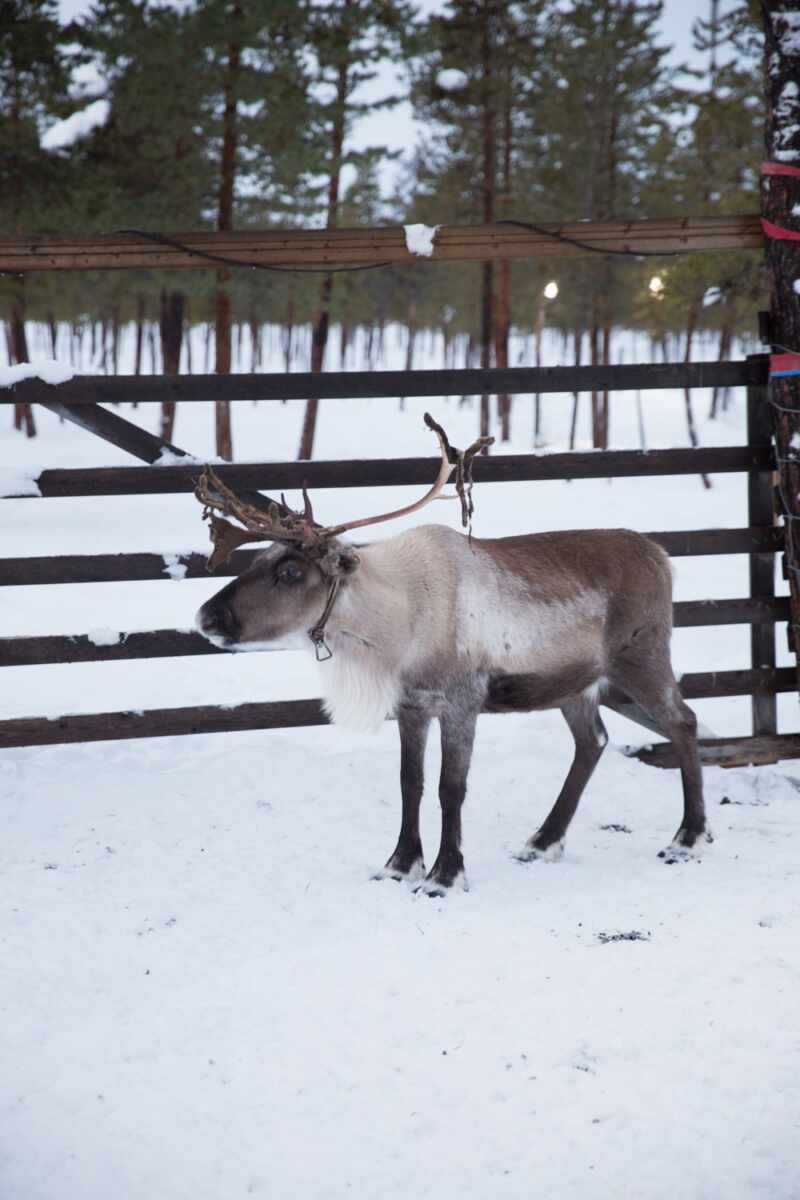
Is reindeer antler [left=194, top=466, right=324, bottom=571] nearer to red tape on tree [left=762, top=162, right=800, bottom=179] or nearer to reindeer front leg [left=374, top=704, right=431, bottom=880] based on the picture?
reindeer front leg [left=374, top=704, right=431, bottom=880]

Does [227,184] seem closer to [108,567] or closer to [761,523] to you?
[108,567]

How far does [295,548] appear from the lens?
3.97 metres

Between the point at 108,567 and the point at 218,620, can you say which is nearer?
the point at 218,620

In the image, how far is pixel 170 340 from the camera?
66.2ft

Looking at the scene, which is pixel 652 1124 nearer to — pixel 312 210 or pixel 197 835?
pixel 197 835

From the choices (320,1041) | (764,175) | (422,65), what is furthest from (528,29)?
(320,1041)

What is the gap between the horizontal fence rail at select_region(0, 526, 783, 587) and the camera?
Answer: 4.85 meters

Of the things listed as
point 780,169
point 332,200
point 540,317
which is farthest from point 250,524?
point 540,317

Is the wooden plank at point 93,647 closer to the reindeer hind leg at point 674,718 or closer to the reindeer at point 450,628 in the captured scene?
the reindeer at point 450,628

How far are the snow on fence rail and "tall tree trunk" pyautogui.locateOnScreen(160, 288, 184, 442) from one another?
13654 mm

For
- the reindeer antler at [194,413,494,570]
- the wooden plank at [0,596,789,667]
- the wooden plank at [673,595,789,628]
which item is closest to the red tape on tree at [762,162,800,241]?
the wooden plank at [673,595,789,628]

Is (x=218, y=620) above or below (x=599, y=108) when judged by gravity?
below

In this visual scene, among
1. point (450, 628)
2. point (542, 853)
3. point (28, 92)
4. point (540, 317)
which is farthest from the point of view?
point (540, 317)

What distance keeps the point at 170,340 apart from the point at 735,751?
56.0 ft
